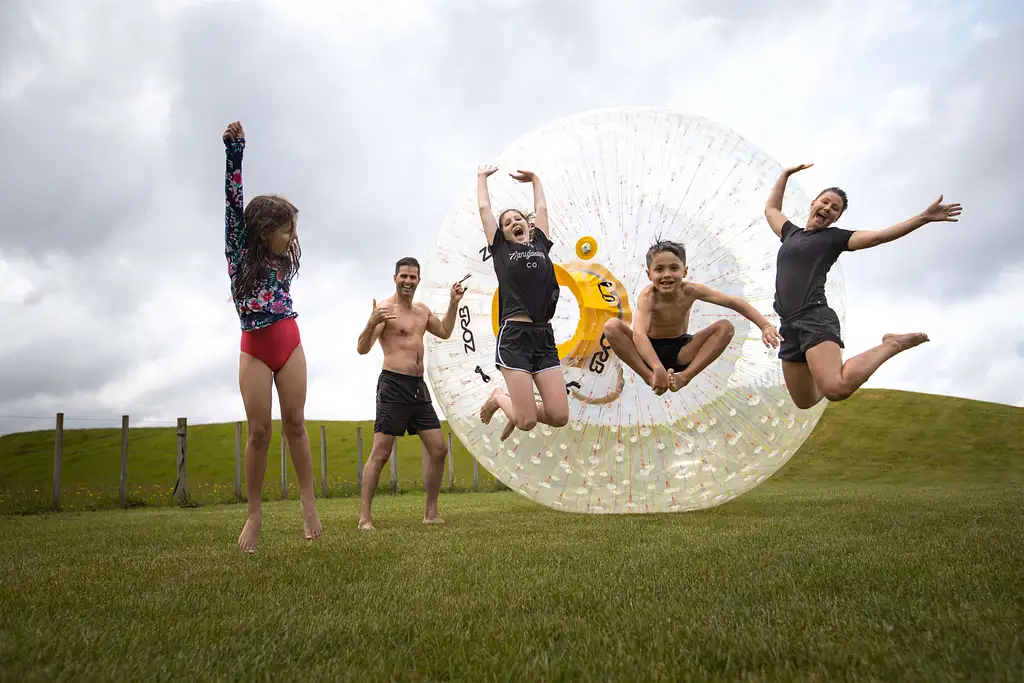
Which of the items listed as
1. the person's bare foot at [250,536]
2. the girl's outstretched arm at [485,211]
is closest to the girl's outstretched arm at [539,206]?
the girl's outstretched arm at [485,211]

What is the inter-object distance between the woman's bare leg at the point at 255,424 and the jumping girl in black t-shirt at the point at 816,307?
3.35 meters

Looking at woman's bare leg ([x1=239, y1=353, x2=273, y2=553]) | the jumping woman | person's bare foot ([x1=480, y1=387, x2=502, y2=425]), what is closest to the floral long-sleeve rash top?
the jumping woman

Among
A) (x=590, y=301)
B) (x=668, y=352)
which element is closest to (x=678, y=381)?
(x=668, y=352)

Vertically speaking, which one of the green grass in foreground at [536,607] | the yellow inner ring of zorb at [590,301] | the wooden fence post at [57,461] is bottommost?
the green grass in foreground at [536,607]

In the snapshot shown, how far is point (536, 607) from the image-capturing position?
2584 millimetres

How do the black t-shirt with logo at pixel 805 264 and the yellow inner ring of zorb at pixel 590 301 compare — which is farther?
the yellow inner ring of zorb at pixel 590 301

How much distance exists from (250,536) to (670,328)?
3089 mm

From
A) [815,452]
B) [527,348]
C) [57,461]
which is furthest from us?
[815,452]

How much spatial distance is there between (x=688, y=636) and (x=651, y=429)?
3.13 meters

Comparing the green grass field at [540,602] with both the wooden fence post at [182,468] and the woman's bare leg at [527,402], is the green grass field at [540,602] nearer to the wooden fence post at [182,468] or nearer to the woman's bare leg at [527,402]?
the woman's bare leg at [527,402]

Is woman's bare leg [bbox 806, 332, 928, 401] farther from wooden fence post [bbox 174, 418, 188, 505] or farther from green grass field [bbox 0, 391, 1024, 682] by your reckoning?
wooden fence post [bbox 174, 418, 188, 505]

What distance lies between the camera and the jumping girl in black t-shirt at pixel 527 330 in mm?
4676

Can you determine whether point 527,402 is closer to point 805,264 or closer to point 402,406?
point 402,406

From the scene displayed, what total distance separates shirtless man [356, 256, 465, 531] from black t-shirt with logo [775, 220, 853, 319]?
9.46ft
